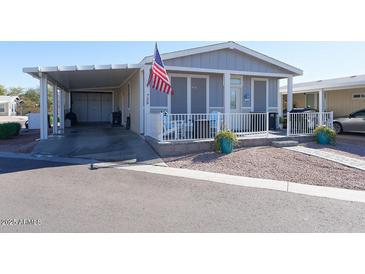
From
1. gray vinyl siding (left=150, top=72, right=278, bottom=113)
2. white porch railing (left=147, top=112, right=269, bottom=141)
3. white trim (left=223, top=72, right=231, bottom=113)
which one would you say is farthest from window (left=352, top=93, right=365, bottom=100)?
white porch railing (left=147, top=112, right=269, bottom=141)

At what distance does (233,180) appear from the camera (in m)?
6.65

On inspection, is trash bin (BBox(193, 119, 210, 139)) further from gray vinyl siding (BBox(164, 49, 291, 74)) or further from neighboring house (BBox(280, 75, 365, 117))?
neighboring house (BBox(280, 75, 365, 117))

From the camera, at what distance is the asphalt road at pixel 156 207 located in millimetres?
3965

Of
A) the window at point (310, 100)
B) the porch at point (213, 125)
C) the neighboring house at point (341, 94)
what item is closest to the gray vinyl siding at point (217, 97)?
the porch at point (213, 125)

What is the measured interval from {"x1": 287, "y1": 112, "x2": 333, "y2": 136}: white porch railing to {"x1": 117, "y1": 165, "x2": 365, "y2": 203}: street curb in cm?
504

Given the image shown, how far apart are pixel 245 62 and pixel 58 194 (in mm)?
10080

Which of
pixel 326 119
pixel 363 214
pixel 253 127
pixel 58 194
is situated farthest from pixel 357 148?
pixel 58 194

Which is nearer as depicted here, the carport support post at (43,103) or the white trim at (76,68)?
the white trim at (76,68)

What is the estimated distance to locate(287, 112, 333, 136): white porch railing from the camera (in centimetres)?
1115

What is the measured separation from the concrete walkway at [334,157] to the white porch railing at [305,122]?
1.41m

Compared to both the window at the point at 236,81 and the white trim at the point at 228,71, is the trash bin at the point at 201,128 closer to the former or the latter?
the white trim at the point at 228,71

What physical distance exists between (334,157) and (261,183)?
344cm

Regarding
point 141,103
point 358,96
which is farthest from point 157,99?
point 358,96

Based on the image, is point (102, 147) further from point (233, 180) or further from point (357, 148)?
point (357, 148)
